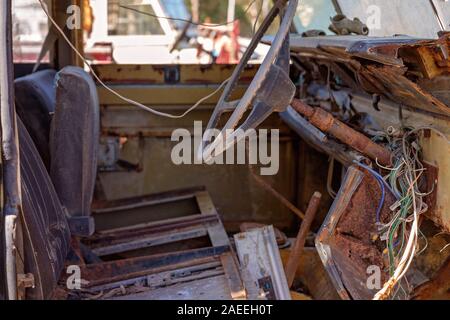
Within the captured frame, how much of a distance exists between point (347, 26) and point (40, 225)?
1729mm

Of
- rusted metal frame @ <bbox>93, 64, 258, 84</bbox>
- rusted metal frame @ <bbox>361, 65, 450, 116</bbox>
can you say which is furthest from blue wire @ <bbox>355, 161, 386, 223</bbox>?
rusted metal frame @ <bbox>93, 64, 258, 84</bbox>

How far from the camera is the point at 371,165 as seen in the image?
265 cm

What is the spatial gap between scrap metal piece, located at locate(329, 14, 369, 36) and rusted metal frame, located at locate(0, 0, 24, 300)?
1.63 metres

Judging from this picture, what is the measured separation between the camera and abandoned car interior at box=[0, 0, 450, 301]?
2361 mm

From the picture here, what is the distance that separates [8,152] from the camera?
7.64 ft

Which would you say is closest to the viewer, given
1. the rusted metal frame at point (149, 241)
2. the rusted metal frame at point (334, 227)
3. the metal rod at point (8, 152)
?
the metal rod at point (8, 152)

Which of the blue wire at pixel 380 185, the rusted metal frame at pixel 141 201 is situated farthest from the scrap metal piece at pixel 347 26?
the rusted metal frame at pixel 141 201

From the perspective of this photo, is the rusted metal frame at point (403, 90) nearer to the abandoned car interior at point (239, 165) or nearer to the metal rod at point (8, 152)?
the abandoned car interior at point (239, 165)

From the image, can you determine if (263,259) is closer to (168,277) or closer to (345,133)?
(345,133)

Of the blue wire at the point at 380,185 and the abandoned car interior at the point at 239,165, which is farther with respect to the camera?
the blue wire at the point at 380,185

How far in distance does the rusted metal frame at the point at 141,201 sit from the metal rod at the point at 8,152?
5.56 feet

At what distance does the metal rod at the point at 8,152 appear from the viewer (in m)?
2.30
